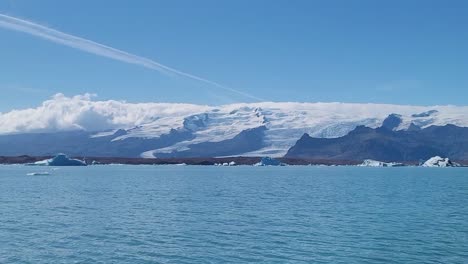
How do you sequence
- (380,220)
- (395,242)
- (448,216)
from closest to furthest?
1. (395,242)
2. (380,220)
3. (448,216)

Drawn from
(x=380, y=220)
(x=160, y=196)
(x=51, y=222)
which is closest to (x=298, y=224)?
(x=380, y=220)

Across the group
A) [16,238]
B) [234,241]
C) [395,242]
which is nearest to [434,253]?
[395,242]

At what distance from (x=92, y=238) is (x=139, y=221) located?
6.52 meters

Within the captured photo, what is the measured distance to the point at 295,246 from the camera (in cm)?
2838

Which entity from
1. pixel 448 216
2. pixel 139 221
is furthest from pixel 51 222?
pixel 448 216

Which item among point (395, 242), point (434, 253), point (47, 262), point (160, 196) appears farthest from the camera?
point (160, 196)

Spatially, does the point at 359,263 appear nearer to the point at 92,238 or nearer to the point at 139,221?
the point at 92,238

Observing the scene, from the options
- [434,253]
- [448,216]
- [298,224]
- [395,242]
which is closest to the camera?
[434,253]

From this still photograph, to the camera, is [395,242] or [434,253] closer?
[434,253]

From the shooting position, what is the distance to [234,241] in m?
29.7

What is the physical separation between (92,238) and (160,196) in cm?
2718

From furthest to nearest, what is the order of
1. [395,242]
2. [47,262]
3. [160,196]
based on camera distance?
[160,196], [395,242], [47,262]

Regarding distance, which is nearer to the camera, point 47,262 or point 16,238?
point 47,262

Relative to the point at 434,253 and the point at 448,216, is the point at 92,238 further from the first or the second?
the point at 448,216
